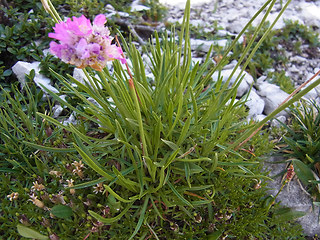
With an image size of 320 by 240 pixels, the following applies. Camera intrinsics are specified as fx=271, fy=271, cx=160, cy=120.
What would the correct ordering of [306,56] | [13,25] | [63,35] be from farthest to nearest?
[306,56] < [13,25] < [63,35]

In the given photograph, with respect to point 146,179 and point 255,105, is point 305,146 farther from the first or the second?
point 146,179

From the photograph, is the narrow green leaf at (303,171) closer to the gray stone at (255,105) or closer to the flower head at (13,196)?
the gray stone at (255,105)

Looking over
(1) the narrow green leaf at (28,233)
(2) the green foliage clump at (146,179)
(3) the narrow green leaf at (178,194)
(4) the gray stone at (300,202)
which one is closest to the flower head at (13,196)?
(2) the green foliage clump at (146,179)

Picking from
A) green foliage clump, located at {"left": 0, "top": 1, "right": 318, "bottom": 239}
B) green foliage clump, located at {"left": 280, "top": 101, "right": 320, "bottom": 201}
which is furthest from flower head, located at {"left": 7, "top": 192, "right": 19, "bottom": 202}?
green foliage clump, located at {"left": 280, "top": 101, "right": 320, "bottom": 201}

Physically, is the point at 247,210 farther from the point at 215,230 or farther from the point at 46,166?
the point at 46,166

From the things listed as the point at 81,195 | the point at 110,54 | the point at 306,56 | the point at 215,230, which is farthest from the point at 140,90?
the point at 306,56
